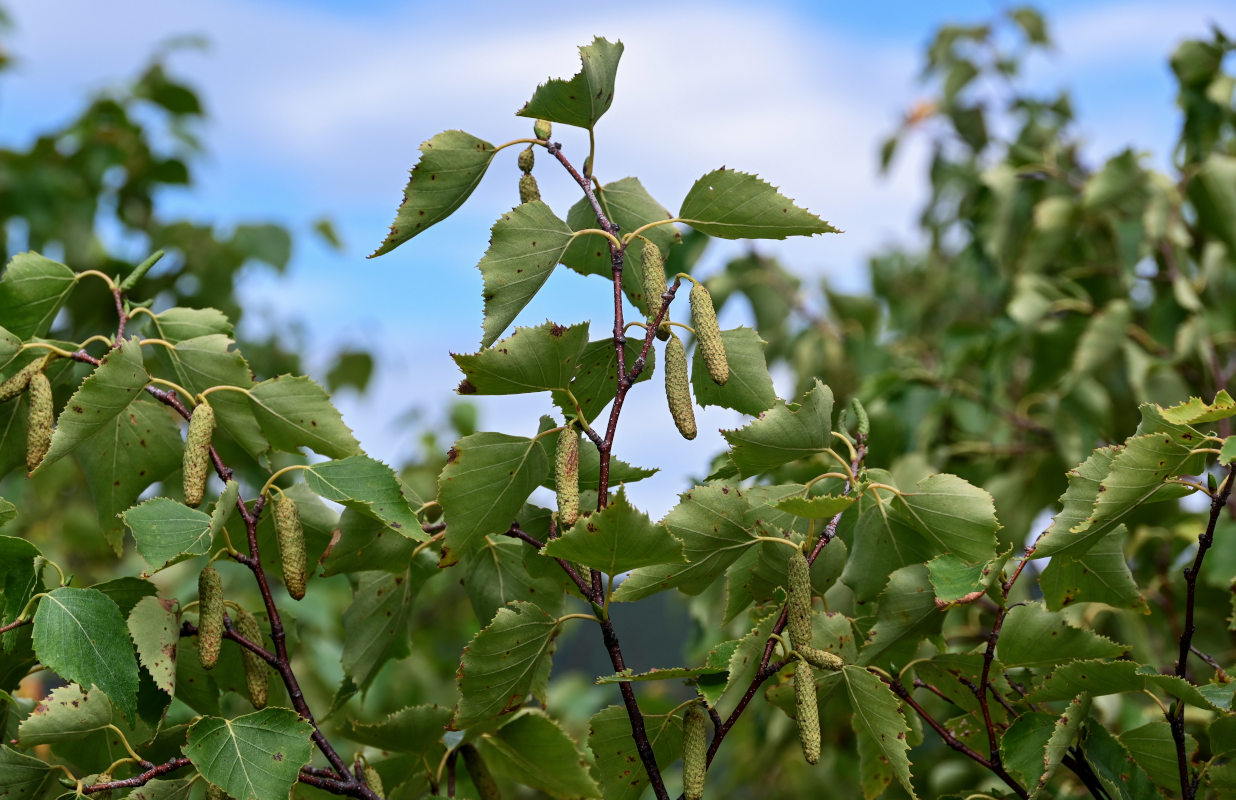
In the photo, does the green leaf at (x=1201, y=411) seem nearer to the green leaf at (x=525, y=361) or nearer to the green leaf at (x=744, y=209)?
the green leaf at (x=744, y=209)

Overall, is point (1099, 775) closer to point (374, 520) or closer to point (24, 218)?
point (374, 520)

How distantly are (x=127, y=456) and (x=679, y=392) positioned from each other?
1.68 feet

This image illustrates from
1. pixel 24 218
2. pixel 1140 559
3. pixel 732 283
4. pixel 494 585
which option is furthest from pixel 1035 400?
pixel 24 218

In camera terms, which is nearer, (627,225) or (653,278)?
(653,278)

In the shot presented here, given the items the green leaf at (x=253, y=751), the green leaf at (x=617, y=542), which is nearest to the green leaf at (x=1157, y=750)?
the green leaf at (x=617, y=542)

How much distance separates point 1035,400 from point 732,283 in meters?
0.87

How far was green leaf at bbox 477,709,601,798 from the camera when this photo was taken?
92cm

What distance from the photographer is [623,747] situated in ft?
2.87

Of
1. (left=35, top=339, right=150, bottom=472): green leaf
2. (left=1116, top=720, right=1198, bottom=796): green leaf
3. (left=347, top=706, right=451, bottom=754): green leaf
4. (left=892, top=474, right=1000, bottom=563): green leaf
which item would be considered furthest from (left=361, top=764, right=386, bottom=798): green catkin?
(left=1116, top=720, right=1198, bottom=796): green leaf

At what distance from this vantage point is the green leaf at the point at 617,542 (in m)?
0.70

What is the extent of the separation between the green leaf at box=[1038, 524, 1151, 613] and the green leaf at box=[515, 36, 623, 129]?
51 cm

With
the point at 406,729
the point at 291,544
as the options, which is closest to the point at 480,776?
the point at 406,729

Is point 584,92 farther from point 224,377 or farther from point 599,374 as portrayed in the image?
point 224,377

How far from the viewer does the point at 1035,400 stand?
231 centimetres
